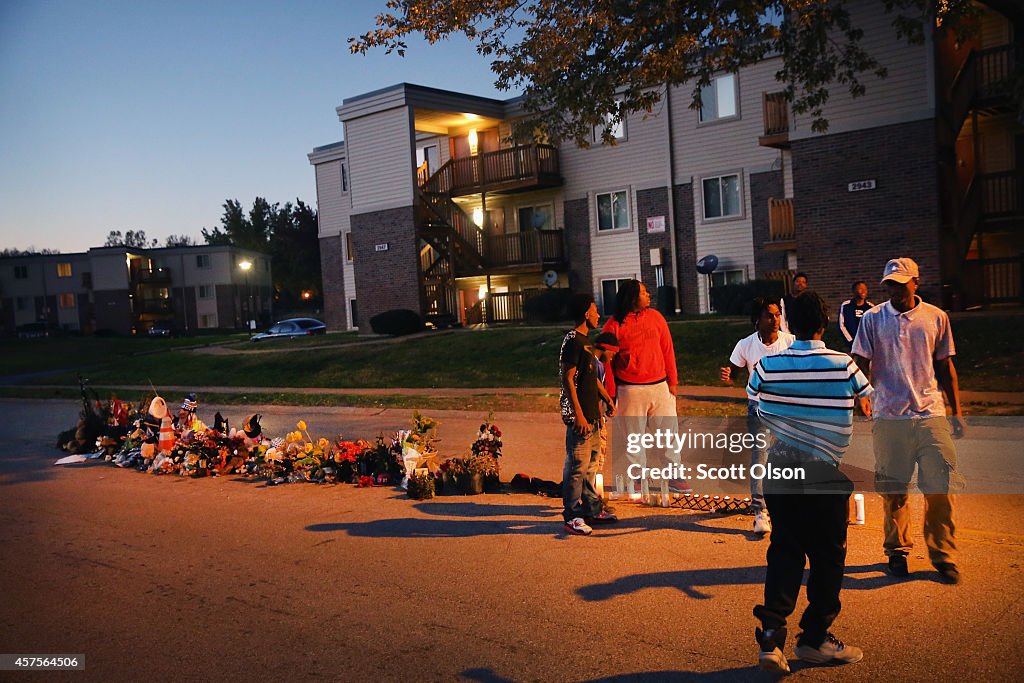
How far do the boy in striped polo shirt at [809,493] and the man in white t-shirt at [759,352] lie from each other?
2069 mm

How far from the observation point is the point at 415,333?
32938mm

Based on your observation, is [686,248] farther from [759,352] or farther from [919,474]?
[919,474]

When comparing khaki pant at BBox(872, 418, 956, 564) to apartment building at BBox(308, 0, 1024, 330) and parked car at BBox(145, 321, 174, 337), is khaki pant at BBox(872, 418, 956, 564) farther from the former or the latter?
parked car at BBox(145, 321, 174, 337)

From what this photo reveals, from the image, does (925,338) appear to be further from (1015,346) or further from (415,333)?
(415,333)

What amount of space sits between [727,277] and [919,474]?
24025mm

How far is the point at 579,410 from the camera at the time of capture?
289 inches

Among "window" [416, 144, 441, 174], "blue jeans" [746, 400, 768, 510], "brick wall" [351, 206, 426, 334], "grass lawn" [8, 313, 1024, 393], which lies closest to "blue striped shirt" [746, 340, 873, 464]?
"blue jeans" [746, 400, 768, 510]

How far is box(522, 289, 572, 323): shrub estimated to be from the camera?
102 feet

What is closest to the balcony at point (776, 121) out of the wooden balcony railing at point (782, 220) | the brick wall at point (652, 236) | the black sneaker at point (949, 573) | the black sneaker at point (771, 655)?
the wooden balcony railing at point (782, 220)

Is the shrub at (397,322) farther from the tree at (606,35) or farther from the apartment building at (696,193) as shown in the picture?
the tree at (606,35)

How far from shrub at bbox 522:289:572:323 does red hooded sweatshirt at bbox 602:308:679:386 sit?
23.2 metres

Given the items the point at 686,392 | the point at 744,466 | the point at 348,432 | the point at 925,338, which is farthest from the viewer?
the point at 686,392

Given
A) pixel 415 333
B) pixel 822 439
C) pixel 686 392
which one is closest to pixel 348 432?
pixel 686 392

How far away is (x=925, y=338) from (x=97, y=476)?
10526mm
